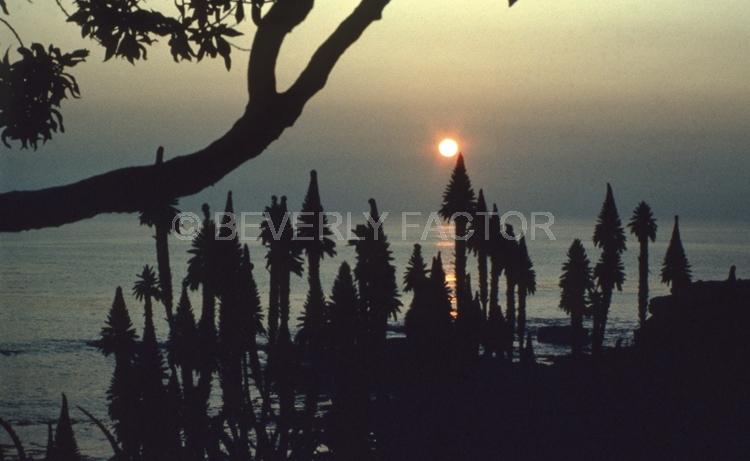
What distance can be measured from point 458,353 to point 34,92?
70.1m

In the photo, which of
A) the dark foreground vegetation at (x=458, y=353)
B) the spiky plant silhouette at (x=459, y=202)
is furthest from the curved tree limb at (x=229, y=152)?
the spiky plant silhouette at (x=459, y=202)

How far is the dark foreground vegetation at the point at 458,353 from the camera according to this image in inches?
1868

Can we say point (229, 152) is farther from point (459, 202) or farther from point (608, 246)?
point (608, 246)

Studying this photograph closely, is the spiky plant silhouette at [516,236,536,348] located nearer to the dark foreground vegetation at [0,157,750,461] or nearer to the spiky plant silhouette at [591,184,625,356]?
the dark foreground vegetation at [0,157,750,461]

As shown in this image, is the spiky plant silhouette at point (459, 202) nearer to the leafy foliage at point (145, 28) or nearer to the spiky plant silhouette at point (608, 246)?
the spiky plant silhouette at point (608, 246)

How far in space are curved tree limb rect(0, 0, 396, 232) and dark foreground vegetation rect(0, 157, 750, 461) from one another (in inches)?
810

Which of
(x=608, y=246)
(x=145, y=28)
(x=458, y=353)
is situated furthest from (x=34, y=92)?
(x=608, y=246)

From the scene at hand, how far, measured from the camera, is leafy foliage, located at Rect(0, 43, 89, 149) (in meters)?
6.41

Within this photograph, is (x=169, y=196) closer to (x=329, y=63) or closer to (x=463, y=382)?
(x=329, y=63)

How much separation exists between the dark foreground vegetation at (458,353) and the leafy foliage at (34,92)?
19.7 metres

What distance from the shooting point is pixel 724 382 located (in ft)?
183

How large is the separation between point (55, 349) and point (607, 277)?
79613 mm

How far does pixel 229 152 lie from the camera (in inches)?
214

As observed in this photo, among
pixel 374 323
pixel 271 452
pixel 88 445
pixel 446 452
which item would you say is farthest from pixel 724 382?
pixel 271 452
